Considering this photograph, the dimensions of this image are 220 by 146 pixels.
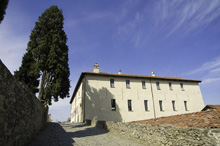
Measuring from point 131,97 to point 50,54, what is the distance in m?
14.1

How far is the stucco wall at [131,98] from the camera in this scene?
67.8 feet

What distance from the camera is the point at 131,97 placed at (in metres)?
22.9

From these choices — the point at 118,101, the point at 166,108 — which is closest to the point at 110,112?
the point at 118,101

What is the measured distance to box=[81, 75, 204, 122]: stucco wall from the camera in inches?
814

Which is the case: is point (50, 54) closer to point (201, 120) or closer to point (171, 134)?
point (171, 134)

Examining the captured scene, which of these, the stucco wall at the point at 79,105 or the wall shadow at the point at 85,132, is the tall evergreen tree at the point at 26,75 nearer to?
→ the stucco wall at the point at 79,105

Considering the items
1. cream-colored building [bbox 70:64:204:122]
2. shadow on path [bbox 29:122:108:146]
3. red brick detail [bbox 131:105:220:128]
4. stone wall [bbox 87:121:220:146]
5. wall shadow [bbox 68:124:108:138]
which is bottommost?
wall shadow [bbox 68:124:108:138]

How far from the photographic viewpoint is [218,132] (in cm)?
439

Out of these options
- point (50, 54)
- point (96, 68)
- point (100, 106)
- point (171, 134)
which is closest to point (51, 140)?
point (171, 134)

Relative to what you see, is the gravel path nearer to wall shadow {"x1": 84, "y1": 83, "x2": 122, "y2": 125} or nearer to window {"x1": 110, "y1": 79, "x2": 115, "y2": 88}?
wall shadow {"x1": 84, "y1": 83, "x2": 122, "y2": 125}

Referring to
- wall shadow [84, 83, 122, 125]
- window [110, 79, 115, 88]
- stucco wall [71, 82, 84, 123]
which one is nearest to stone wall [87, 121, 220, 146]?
wall shadow [84, 83, 122, 125]

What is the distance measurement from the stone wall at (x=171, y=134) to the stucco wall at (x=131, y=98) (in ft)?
36.2

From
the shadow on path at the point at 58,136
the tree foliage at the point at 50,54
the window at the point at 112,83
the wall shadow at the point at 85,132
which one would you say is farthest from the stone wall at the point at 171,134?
the window at the point at 112,83

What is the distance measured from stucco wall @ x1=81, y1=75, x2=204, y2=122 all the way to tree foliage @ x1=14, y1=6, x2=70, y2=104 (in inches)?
201
